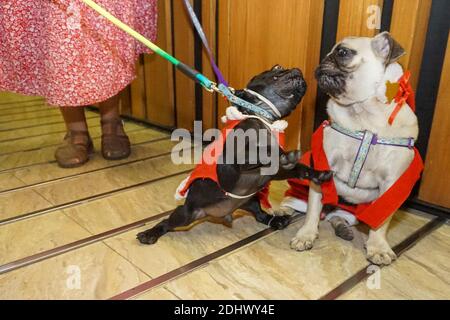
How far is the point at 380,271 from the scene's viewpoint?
3.57 ft

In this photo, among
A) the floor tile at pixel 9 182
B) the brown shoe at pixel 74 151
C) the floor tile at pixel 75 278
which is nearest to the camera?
the floor tile at pixel 75 278

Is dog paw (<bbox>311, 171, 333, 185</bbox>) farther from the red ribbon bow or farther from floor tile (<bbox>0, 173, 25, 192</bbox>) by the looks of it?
floor tile (<bbox>0, 173, 25, 192</bbox>)

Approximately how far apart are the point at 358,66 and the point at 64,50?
1.01 m

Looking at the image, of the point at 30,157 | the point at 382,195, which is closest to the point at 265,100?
the point at 382,195

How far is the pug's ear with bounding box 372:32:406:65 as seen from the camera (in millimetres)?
1069

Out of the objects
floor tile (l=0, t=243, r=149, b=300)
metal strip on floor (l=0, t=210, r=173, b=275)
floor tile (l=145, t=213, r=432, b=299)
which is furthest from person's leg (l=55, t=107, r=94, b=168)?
floor tile (l=145, t=213, r=432, b=299)

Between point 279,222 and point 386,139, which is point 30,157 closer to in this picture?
point 279,222

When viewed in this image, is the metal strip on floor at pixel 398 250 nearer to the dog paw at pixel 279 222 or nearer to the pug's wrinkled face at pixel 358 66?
the dog paw at pixel 279 222

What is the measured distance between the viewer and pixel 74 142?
1902 mm

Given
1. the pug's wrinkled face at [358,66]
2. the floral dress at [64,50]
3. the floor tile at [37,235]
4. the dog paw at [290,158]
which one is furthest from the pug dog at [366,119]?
the floral dress at [64,50]

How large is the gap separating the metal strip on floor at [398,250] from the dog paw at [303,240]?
0.16 m

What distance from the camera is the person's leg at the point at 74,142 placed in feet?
5.97

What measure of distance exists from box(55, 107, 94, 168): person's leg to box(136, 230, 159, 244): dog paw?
77 cm

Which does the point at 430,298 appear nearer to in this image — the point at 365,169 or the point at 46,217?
the point at 365,169
